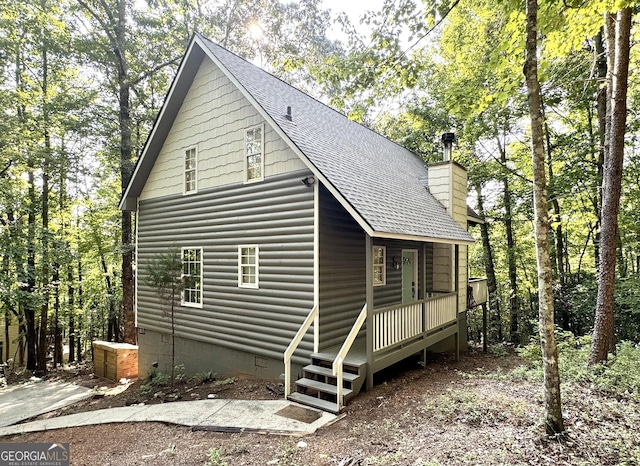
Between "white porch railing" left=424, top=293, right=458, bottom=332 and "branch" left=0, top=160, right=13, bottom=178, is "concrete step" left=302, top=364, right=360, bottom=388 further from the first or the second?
"branch" left=0, top=160, right=13, bottom=178

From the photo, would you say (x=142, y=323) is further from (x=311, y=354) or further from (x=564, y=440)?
(x=564, y=440)

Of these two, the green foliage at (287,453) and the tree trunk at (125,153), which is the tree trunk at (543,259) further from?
the tree trunk at (125,153)

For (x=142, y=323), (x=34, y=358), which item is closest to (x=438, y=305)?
(x=142, y=323)

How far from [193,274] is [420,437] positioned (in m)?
6.83

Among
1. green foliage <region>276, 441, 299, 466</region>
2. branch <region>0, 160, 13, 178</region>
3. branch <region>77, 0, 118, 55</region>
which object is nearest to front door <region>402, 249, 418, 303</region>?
green foliage <region>276, 441, 299, 466</region>

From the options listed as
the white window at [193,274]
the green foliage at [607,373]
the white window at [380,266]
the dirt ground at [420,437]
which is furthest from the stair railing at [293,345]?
the green foliage at [607,373]

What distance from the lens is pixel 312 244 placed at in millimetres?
6645

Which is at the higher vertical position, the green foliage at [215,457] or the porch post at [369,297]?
the porch post at [369,297]

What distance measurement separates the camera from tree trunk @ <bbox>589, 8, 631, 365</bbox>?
5.79 meters

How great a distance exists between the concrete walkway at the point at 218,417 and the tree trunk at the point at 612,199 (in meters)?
4.97

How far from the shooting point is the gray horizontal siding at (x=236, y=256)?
22.5 feet

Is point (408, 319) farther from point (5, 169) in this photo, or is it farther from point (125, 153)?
point (5, 169)

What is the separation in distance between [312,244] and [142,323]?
23.0ft

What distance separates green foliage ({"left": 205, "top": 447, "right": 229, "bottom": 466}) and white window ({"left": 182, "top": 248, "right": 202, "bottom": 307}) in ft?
16.0
